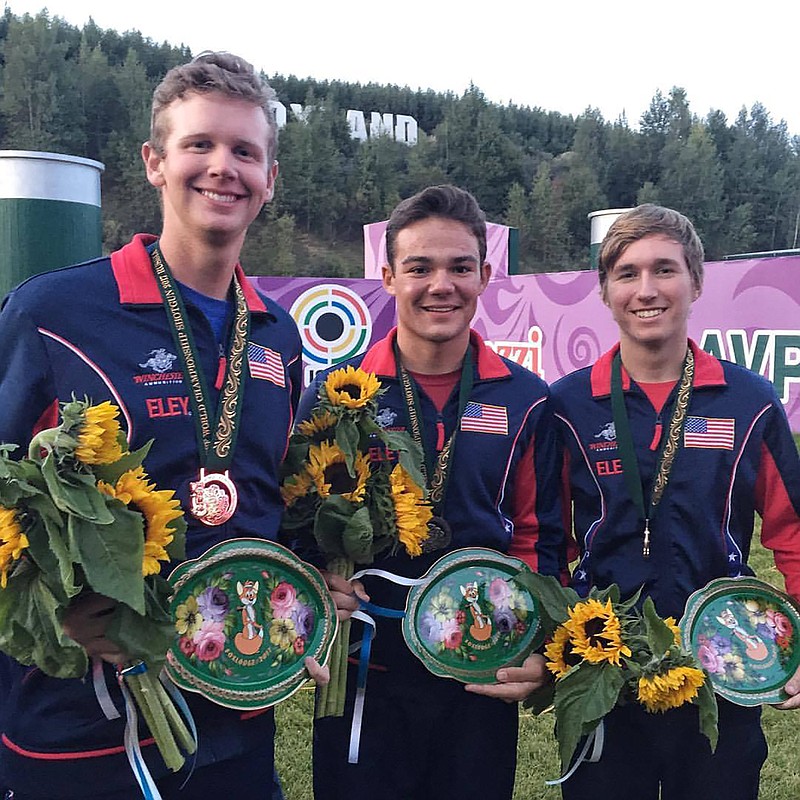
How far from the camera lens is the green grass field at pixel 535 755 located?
149 inches

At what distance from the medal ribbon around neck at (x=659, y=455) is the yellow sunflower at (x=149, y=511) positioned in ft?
4.71

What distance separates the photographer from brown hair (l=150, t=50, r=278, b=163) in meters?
2.11

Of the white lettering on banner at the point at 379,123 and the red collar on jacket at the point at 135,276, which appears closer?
the red collar on jacket at the point at 135,276

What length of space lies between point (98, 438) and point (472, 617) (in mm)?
1264

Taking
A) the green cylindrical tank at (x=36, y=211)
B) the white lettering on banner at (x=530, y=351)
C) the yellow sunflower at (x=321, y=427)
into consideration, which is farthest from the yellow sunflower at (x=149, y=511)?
the white lettering on banner at (x=530, y=351)

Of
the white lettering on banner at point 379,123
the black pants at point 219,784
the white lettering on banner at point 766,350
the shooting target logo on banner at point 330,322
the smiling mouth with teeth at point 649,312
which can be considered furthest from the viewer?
the white lettering on banner at point 379,123

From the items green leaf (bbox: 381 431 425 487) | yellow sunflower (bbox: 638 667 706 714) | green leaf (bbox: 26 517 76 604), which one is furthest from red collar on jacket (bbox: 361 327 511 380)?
green leaf (bbox: 26 517 76 604)

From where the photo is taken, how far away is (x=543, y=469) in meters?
2.68

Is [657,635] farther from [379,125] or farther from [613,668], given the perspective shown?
[379,125]

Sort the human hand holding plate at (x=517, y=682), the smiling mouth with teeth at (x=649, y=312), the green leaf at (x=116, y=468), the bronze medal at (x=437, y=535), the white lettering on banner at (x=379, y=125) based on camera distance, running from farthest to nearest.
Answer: the white lettering on banner at (x=379, y=125)
the smiling mouth with teeth at (x=649, y=312)
the bronze medal at (x=437, y=535)
the human hand holding plate at (x=517, y=682)
the green leaf at (x=116, y=468)

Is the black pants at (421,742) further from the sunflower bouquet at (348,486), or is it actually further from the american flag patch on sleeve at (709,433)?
the american flag patch on sleeve at (709,433)

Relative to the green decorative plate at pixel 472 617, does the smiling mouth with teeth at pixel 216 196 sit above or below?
above

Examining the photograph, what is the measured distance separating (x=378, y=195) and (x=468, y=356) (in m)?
63.9

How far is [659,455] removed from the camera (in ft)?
8.38
